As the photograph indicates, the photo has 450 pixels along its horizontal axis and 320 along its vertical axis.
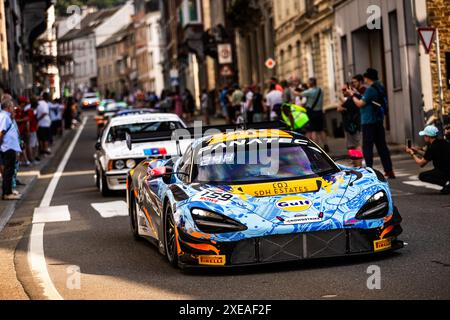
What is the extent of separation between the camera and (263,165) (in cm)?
1103

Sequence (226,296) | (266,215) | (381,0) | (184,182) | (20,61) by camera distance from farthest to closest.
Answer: (20,61), (381,0), (184,182), (266,215), (226,296)

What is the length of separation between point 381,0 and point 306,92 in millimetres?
5054

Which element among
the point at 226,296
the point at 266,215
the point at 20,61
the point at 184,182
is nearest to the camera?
the point at 226,296

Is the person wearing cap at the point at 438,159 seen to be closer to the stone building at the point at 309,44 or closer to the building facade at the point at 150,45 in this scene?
the stone building at the point at 309,44

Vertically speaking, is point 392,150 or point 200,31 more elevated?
point 200,31

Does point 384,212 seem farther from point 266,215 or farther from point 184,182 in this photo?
point 184,182

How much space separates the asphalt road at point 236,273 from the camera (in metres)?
8.80

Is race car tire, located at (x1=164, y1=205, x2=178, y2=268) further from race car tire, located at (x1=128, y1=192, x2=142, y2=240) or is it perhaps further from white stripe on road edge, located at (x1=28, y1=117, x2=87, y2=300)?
race car tire, located at (x1=128, y1=192, x2=142, y2=240)

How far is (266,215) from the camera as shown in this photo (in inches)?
392

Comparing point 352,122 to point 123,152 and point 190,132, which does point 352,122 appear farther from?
point 190,132

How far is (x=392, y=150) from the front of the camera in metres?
27.9

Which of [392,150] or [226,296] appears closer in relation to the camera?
[226,296]
